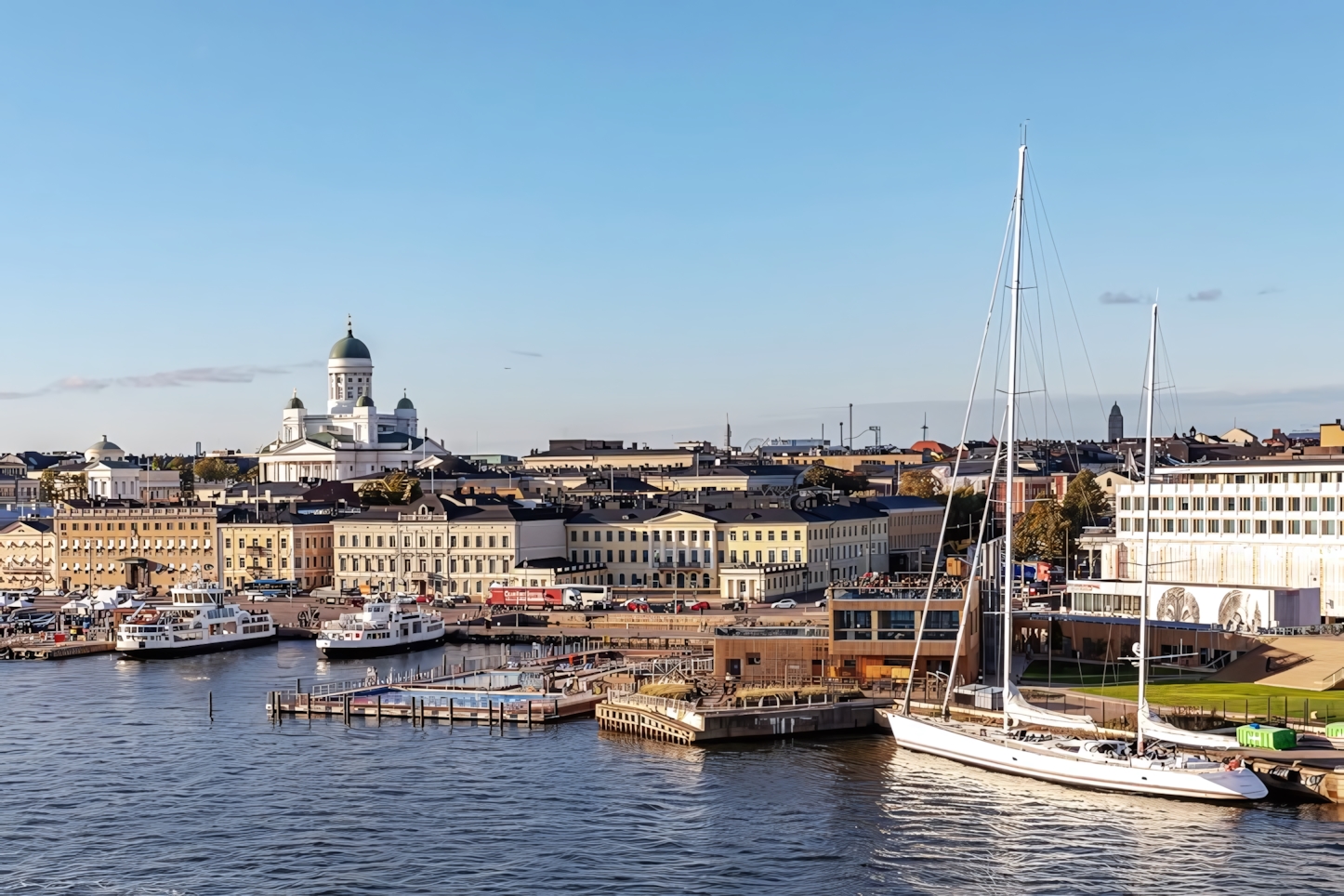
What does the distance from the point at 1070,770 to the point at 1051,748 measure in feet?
2.74

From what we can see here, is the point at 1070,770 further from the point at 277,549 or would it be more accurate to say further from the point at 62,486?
the point at 62,486

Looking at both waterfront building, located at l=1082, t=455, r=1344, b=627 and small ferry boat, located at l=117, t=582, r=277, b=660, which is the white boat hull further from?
small ferry boat, located at l=117, t=582, r=277, b=660

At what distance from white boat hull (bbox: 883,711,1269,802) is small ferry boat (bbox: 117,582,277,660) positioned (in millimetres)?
42642

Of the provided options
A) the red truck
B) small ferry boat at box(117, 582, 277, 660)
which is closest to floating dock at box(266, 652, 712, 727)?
small ferry boat at box(117, 582, 277, 660)

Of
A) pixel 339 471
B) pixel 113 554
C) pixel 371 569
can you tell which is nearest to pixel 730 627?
pixel 371 569

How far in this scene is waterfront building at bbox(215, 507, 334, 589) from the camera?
113m

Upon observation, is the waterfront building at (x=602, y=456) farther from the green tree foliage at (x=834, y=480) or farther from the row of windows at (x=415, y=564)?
the row of windows at (x=415, y=564)

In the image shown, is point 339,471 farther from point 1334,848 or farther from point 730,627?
point 1334,848

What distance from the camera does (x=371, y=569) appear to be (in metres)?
108

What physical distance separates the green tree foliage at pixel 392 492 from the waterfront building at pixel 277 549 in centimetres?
1452

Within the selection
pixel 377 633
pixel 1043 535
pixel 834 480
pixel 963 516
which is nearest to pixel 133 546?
pixel 377 633

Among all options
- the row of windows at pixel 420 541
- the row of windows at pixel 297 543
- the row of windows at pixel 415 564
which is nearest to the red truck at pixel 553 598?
the row of windows at pixel 415 564

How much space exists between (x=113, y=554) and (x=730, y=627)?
66.3 metres

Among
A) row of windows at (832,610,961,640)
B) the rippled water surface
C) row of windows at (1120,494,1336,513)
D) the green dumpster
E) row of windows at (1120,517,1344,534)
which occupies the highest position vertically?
row of windows at (1120,494,1336,513)
